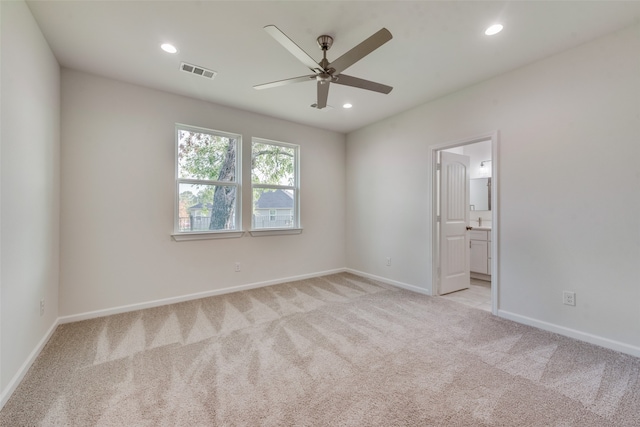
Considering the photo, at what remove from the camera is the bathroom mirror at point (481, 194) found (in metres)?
4.97

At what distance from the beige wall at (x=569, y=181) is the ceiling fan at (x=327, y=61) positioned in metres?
1.53

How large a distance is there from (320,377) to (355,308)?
1.42 m

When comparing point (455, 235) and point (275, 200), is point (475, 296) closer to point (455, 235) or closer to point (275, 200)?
point (455, 235)

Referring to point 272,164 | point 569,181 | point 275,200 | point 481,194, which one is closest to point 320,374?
point 569,181

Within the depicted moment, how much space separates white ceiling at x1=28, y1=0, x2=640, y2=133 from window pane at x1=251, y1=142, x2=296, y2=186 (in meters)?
1.13

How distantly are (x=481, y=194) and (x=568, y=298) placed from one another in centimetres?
291

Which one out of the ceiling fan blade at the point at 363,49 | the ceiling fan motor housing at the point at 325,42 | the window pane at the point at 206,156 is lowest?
the window pane at the point at 206,156

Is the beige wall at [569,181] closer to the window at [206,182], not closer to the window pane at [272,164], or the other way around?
the window pane at [272,164]

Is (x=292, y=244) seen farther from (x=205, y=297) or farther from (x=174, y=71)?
(x=174, y=71)

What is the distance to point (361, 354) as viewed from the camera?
2.24m

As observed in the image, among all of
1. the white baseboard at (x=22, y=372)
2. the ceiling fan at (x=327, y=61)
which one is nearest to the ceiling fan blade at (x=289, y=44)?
the ceiling fan at (x=327, y=61)

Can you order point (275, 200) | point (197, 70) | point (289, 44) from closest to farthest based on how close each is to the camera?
1. point (289, 44)
2. point (197, 70)
3. point (275, 200)

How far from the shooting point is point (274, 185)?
14.4 feet

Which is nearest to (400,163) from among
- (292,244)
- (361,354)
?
(292,244)
